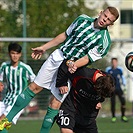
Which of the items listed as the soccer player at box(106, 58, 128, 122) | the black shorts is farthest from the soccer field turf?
the black shorts

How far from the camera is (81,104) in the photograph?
9648 millimetres

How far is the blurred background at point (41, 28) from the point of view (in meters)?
17.5

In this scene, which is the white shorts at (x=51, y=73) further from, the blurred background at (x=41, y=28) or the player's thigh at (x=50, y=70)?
the blurred background at (x=41, y=28)

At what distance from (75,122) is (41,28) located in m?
10.5

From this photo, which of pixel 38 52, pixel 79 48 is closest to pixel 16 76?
pixel 38 52

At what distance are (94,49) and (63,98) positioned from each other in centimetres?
78

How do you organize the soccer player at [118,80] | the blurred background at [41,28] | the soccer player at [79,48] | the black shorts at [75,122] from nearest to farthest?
the black shorts at [75,122], the soccer player at [79,48], the blurred background at [41,28], the soccer player at [118,80]

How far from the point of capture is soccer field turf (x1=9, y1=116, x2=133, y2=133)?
14648 mm

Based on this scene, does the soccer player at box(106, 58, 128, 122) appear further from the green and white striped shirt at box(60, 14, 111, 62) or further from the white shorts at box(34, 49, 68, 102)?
the green and white striped shirt at box(60, 14, 111, 62)

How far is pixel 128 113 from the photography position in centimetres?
1953

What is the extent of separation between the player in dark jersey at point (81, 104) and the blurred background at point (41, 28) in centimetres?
618

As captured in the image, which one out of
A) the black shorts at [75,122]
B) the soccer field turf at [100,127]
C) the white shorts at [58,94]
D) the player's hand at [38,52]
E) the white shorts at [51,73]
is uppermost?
the player's hand at [38,52]

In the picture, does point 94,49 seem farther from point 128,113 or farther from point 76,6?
point 76,6

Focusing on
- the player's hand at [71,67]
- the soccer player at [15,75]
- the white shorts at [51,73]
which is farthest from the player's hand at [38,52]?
the soccer player at [15,75]
